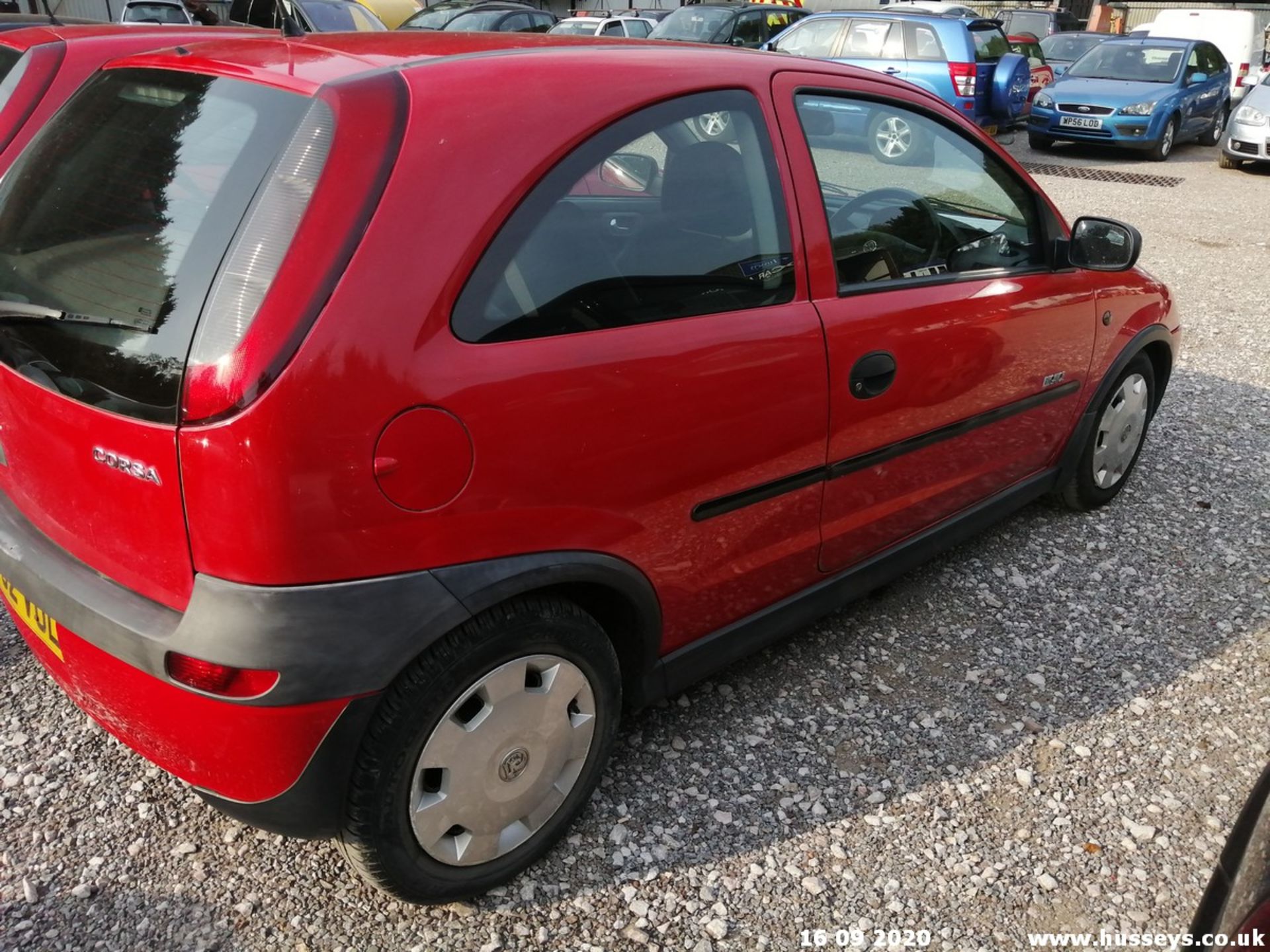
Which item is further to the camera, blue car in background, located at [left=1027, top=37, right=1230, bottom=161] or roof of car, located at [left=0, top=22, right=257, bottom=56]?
blue car in background, located at [left=1027, top=37, right=1230, bottom=161]

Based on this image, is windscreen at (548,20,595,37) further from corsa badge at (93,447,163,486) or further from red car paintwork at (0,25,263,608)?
corsa badge at (93,447,163,486)

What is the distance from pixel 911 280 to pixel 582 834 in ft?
5.57

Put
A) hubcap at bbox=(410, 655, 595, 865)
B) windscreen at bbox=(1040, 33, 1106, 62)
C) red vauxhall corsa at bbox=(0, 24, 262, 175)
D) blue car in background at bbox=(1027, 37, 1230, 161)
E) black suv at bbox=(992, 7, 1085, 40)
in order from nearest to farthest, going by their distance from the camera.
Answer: hubcap at bbox=(410, 655, 595, 865)
red vauxhall corsa at bbox=(0, 24, 262, 175)
blue car in background at bbox=(1027, 37, 1230, 161)
windscreen at bbox=(1040, 33, 1106, 62)
black suv at bbox=(992, 7, 1085, 40)

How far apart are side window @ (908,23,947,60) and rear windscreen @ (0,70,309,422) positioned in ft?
39.0

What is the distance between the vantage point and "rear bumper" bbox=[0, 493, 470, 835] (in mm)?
1769

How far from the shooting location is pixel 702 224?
7.69ft

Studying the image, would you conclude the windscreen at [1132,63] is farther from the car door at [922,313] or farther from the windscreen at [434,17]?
the car door at [922,313]

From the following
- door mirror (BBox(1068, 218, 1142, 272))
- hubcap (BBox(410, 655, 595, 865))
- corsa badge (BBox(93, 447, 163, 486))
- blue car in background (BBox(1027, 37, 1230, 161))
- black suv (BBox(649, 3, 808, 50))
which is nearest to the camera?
corsa badge (BBox(93, 447, 163, 486))

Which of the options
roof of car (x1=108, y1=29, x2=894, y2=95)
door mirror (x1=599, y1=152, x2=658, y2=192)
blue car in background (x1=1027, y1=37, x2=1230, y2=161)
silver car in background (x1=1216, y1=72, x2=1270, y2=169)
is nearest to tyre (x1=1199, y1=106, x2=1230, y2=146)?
→ blue car in background (x1=1027, y1=37, x2=1230, y2=161)

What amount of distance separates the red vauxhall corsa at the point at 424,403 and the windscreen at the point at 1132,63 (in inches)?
566

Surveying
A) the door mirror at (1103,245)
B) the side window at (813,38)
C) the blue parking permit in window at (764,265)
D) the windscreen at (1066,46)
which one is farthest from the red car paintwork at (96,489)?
the windscreen at (1066,46)

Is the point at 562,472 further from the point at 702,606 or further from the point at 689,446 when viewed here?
the point at 702,606

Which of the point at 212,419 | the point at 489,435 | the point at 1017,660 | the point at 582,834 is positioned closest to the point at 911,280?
the point at 1017,660

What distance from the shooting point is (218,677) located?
181 centimetres
